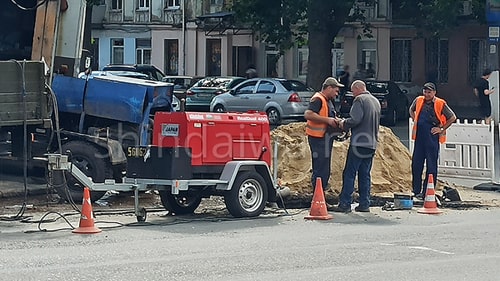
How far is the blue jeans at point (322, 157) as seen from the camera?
15086 mm

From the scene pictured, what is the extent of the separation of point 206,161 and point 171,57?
4296cm

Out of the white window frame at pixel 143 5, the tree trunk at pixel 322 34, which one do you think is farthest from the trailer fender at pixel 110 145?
the white window frame at pixel 143 5

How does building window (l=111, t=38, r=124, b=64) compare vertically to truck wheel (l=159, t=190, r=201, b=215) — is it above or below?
above

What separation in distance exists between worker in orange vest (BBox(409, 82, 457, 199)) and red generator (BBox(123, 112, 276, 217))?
2.78 meters

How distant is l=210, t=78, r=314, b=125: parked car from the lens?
35375mm

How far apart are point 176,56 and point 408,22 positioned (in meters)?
14.8

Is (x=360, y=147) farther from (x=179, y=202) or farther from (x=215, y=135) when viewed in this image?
(x=179, y=202)

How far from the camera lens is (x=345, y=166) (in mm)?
15250

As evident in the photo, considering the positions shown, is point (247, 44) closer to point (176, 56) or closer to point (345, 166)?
point (176, 56)

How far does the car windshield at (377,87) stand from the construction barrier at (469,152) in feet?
57.2

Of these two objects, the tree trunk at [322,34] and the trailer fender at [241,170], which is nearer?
the trailer fender at [241,170]

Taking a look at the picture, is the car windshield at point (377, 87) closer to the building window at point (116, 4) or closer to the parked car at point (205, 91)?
the parked car at point (205, 91)

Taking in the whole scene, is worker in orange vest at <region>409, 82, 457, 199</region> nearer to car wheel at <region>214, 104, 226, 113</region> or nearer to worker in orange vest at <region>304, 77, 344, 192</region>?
worker in orange vest at <region>304, 77, 344, 192</region>

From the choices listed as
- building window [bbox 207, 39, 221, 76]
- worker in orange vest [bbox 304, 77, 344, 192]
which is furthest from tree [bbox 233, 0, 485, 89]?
worker in orange vest [bbox 304, 77, 344, 192]
